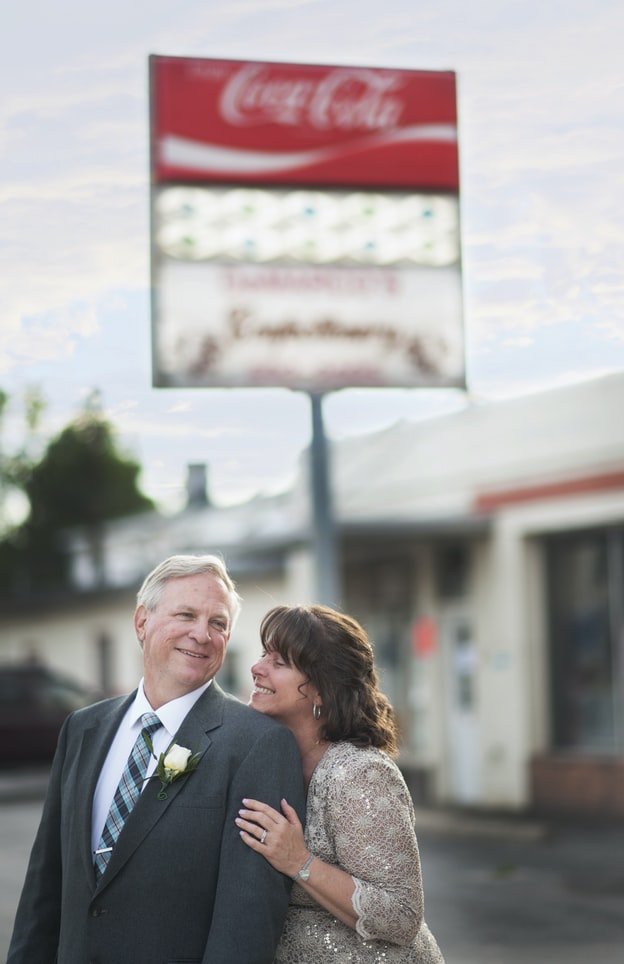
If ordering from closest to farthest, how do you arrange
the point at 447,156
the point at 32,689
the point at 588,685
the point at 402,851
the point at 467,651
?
the point at 402,851 < the point at 447,156 < the point at 588,685 < the point at 467,651 < the point at 32,689

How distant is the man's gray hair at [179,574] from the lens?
12.3ft

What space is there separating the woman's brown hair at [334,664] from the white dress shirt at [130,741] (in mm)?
226

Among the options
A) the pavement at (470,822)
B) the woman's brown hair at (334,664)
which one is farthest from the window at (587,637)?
the woman's brown hair at (334,664)

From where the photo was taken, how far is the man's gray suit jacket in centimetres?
348

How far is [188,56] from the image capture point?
6.87 metres

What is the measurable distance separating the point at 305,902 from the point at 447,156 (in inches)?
207

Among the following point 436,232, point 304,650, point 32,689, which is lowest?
point 32,689

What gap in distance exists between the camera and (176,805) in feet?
11.7

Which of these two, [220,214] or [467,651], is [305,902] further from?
[467,651]

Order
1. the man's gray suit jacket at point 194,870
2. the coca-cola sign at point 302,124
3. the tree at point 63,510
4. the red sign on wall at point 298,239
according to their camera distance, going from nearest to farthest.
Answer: the man's gray suit jacket at point 194,870
the coca-cola sign at point 302,124
the red sign on wall at point 298,239
the tree at point 63,510

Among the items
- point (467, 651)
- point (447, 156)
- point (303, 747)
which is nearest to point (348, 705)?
point (303, 747)

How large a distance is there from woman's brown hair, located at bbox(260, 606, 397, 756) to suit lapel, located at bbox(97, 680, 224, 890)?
0.23 metres

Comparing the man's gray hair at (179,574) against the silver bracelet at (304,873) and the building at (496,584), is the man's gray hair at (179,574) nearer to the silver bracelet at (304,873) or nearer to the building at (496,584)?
the silver bracelet at (304,873)

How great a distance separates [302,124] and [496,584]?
11738 mm
